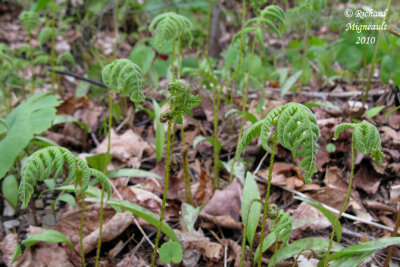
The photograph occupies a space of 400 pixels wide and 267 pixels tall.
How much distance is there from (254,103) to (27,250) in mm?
2151

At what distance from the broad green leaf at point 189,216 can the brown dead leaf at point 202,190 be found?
0.21m

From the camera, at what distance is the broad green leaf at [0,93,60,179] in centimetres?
192

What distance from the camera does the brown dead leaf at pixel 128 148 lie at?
8.36 ft

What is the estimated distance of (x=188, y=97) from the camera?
124 centimetres

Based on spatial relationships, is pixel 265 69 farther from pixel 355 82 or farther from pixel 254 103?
pixel 355 82

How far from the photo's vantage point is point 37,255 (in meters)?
1.81

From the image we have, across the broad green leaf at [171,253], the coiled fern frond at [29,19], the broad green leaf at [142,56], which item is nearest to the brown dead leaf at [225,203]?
the broad green leaf at [171,253]

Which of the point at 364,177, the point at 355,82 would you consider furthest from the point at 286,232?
the point at 355,82

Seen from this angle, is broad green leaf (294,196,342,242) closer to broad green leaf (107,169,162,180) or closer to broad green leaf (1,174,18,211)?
broad green leaf (107,169,162,180)

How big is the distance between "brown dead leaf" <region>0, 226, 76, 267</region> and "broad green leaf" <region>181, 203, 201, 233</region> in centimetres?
63

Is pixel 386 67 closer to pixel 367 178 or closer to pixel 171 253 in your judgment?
pixel 367 178

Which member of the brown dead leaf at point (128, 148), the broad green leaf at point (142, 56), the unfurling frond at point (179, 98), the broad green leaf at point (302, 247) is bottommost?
the broad green leaf at point (302, 247)

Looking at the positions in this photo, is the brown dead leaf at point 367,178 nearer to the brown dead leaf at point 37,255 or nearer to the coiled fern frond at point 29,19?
the brown dead leaf at point 37,255

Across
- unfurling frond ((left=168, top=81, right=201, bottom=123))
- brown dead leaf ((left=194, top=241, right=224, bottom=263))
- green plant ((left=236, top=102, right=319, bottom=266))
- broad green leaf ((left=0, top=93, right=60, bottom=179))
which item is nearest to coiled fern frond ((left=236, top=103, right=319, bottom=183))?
green plant ((left=236, top=102, right=319, bottom=266))
